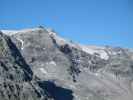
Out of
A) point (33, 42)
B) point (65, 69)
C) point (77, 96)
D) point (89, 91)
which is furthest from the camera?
point (33, 42)

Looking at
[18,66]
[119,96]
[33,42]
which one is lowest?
[119,96]

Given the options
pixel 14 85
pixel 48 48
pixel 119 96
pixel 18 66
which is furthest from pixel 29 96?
pixel 48 48

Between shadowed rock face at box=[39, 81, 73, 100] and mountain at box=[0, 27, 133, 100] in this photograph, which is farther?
shadowed rock face at box=[39, 81, 73, 100]

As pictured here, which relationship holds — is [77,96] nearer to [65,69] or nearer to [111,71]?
[65,69]

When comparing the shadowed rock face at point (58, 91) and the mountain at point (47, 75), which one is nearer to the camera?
the mountain at point (47, 75)

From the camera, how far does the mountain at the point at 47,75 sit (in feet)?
357

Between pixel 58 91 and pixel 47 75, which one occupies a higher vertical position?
pixel 47 75

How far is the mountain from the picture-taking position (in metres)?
109

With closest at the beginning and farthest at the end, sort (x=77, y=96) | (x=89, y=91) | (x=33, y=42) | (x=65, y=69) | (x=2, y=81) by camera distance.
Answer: (x=2, y=81), (x=77, y=96), (x=89, y=91), (x=65, y=69), (x=33, y=42)

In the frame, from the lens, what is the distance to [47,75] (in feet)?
550

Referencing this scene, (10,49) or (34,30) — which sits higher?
(34,30)

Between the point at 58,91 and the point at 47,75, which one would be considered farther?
the point at 47,75

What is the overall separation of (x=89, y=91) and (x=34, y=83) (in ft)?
155

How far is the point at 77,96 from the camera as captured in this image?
480 ft
